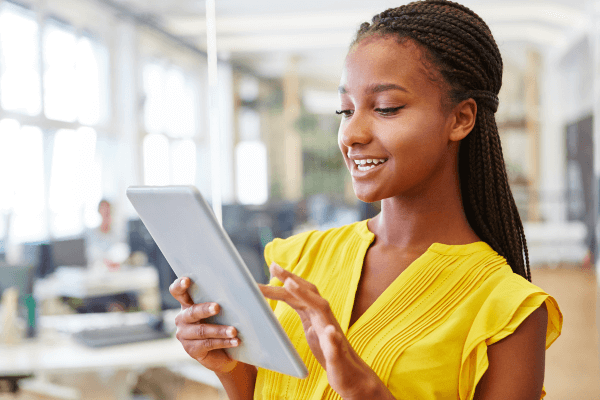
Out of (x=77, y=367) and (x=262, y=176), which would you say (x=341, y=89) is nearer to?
(x=77, y=367)

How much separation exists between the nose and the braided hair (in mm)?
136

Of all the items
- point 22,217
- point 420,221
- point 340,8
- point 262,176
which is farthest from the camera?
point 262,176

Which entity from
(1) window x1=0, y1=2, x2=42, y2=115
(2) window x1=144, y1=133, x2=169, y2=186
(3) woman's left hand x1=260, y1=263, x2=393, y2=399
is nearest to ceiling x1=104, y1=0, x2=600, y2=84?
(2) window x1=144, y1=133, x2=169, y2=186

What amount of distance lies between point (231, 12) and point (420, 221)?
21.3 feet

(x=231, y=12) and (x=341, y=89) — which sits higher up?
(x=231, y=12)

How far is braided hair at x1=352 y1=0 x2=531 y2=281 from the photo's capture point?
2.83ft

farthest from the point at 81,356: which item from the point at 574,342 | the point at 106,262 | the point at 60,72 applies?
the point at 60,72

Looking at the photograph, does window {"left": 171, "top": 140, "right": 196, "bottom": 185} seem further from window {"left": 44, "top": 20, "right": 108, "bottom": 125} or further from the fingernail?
the fingernail

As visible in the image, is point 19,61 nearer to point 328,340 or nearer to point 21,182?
point 21,182

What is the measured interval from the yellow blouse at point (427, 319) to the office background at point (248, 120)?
8.79ft

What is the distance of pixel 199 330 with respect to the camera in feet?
2.72

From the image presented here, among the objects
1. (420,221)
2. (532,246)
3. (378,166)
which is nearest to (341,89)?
(378,166)

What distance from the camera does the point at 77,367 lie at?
2.06m

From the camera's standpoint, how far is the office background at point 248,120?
5457 mm
